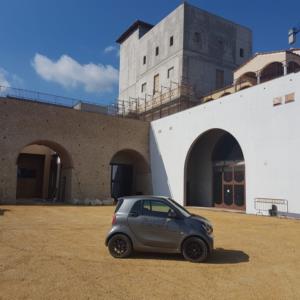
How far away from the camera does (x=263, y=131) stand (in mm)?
18641

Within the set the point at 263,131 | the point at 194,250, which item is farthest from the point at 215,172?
the point at 194,250

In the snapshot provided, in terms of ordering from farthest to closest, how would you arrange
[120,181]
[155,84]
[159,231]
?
[155,84] < [120,181] < [159,231]

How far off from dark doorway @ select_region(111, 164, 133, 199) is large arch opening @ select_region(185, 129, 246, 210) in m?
7.05

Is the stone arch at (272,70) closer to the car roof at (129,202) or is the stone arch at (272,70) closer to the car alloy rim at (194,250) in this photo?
the car roof at (129,202)

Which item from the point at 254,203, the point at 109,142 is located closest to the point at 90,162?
the point at 109,142

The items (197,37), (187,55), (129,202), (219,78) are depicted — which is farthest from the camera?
(219,78)

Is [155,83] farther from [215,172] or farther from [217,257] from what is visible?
[217,257]

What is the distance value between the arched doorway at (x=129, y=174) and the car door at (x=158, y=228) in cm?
2145

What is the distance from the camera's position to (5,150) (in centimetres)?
2327

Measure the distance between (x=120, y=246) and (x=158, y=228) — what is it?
38.3 inches

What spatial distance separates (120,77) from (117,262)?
134 feet

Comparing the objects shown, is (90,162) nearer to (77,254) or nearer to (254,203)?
(254,203)

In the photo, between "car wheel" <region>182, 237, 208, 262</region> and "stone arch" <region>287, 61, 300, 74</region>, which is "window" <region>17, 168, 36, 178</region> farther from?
"car wheel" <region>182, 237, 208, 262</region>

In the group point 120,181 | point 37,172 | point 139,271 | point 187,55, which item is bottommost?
point 139,271
